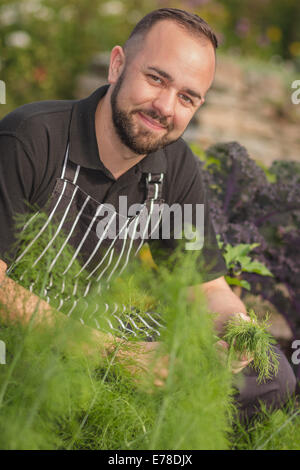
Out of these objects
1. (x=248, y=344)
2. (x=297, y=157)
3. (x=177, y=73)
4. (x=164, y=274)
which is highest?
(x=297, y=157)

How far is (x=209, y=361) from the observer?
137cm

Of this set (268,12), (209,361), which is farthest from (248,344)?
(268,12)

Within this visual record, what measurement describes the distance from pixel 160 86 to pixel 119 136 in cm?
24

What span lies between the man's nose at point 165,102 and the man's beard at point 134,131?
2 cm

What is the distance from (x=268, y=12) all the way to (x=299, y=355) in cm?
837

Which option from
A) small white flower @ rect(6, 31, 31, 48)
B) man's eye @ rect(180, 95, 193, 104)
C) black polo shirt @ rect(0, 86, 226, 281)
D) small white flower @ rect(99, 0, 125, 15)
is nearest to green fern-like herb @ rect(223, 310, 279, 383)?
black polo shirt @ rect(0, 86, 226, 281)

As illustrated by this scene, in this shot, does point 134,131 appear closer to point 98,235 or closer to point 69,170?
point 69,170

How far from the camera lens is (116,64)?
78.2 inches

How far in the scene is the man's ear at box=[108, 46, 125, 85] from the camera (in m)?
1.95

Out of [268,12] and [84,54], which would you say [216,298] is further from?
[268,12]

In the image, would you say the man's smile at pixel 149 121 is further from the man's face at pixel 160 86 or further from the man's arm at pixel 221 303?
the man's arm at pixel 221 303

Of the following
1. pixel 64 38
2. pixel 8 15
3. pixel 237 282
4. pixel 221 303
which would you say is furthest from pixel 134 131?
pixel 64 38

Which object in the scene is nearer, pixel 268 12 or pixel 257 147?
pixel 257 147

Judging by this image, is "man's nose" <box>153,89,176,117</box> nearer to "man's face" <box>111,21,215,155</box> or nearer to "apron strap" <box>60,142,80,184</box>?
"man's face" <box>111,21,215,155</box>
